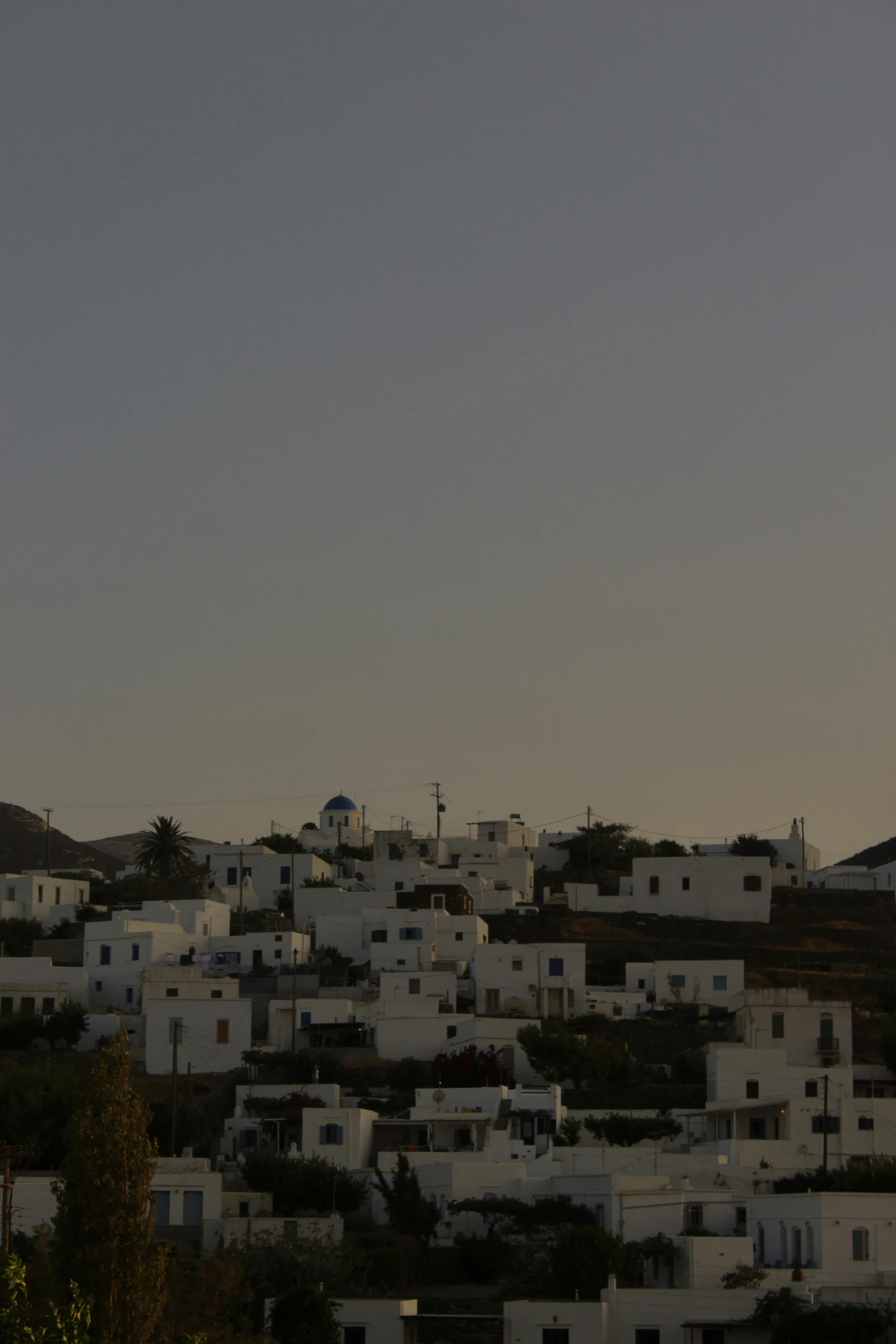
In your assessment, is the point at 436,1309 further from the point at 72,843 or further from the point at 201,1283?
the point at 72,843

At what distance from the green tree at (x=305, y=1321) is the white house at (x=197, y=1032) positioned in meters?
16.3

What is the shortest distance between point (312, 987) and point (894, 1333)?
1010 inches

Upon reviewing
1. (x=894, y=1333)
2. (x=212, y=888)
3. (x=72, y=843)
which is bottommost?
(x=894, y=1333)

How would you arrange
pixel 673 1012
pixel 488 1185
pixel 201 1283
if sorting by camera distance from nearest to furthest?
1. pixel 201 1283
2. pixel 488 1185
3. pixel 673 1012

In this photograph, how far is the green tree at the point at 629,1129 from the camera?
1842 inches

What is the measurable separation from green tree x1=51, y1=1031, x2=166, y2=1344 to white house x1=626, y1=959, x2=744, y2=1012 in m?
31.5

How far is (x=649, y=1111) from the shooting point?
47969 mm

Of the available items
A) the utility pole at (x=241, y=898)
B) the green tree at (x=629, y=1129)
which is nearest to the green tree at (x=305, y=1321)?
the green tree at (x=629, y=1129)

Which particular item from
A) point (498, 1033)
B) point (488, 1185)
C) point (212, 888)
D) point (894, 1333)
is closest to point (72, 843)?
point (212, 888)

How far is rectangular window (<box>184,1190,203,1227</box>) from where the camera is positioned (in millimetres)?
42344

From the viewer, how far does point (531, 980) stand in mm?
56969

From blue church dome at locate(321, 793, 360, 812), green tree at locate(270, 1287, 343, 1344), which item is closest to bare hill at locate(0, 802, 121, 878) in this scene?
blue church dome at locate(321, 793, 360, 812)

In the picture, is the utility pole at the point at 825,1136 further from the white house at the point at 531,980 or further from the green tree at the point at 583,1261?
the white house at the point at 531,980

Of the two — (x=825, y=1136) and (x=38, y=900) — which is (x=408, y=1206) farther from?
(x=38, y=900)
